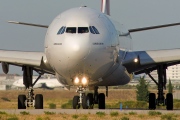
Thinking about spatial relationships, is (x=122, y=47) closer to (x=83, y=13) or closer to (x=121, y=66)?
(x=121, y=66)

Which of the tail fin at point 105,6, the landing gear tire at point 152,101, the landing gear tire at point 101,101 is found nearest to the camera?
the landing gear tire at point 101,101

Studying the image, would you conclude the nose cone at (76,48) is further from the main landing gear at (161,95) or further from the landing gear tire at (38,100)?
the main landing gear at (161,95)

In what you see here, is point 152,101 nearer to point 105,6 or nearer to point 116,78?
point 116,78

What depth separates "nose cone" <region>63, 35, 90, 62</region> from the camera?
39.1m

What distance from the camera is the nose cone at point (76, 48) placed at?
39094mm

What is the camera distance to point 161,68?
48.8 metres

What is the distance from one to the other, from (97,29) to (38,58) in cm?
Result: 596

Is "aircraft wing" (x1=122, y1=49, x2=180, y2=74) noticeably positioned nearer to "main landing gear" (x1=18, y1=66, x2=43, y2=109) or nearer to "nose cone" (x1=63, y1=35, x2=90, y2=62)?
"main landing gear" (x1=18, y1=66, x2=43, y2=109)

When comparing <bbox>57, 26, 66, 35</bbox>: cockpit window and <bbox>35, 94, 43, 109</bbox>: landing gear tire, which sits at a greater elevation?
<bbox>57, 26, 66, 35</bbox>: cockpit window

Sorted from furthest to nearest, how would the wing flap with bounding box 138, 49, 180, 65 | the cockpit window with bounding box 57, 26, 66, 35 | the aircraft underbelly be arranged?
the wing flap with bounding box 138, 49, 180, 65 → the aircraft underbelly → the cockpit window with bounding box 57, 26, 66, 35

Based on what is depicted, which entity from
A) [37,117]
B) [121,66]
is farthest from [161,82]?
[37,117]

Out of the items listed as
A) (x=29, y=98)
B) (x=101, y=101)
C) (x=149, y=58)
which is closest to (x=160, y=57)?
(x=149, y=58)

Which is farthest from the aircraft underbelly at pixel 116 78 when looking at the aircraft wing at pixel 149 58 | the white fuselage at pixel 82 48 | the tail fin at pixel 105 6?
the tail fin at pixel 105 6

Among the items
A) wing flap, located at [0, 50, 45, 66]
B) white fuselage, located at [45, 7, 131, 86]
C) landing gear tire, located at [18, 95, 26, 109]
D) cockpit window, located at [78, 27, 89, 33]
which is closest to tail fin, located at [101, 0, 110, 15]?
wing flap, located at [0, 50, 45, 66]
